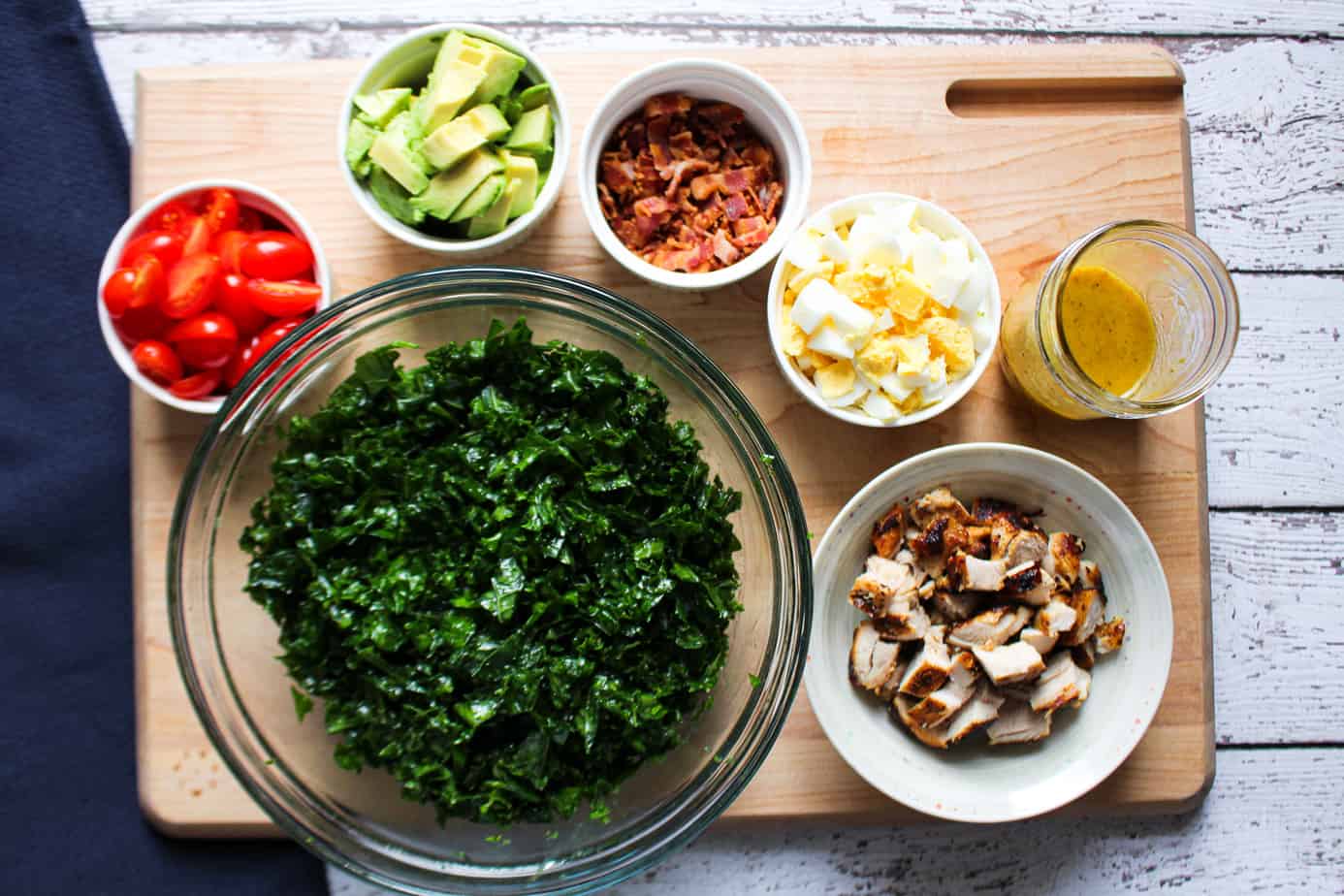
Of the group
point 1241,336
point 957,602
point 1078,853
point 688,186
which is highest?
point 688,186

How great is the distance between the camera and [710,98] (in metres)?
1.53

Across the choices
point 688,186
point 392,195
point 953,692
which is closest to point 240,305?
point 392,195

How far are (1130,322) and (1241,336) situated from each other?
358mm

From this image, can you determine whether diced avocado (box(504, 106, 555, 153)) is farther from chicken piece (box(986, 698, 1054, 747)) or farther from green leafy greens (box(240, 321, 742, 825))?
chicken piece (box(986, 698, 1054, 747))

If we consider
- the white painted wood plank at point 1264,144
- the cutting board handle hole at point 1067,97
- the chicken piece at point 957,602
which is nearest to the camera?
the chicken piece at point 957,602

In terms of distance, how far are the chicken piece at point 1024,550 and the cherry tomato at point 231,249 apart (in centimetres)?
119

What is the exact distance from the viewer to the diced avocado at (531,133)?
1.45m

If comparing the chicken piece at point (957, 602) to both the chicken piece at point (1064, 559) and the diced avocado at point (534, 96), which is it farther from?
the diced avocado at point (534, 96)

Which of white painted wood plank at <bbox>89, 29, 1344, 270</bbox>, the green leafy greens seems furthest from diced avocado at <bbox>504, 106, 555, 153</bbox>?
white painted wood plank at <bbox>89, 29, 1344, 270</bbox>

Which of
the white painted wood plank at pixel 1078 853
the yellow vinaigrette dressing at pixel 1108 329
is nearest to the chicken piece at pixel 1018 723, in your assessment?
the white painted wood plank at pixel 1078 853

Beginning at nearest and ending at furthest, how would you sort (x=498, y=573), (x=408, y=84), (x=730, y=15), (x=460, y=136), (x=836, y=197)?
(x=498, y=573), (x=460, y=136), (x=408, y=84), (x=836, y=197), (x=730, y=15)

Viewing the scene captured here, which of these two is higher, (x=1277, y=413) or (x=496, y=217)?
(x=496, y=217)

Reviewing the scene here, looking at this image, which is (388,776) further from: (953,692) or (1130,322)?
(1130,322)

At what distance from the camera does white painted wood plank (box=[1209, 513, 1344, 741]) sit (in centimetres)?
174
